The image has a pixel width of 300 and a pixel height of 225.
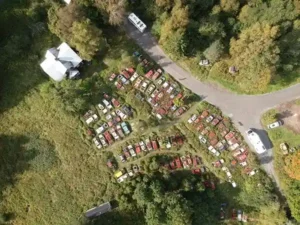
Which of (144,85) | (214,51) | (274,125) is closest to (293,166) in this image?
(274,125)

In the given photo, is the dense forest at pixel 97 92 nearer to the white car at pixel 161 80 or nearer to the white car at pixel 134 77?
the white car at pixel 134 77

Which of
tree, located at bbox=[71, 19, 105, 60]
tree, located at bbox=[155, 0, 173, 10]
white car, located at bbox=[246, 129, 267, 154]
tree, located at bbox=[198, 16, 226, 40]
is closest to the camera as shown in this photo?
tree, located at bbox=[71, 19, 105, 60]

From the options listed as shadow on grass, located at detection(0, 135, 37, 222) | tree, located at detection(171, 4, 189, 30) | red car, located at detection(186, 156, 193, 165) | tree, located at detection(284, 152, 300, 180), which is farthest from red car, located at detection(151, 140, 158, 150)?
tree, located at detection(284, 152, 300, 180)

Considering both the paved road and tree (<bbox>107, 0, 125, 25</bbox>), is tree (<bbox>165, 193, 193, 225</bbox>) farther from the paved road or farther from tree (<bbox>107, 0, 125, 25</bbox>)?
tree (<bbox>107, 0, 125, 25</bbox>)

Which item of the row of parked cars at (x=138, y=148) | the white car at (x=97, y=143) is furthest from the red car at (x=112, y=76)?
the row of parked cars at (x=138, y=148)

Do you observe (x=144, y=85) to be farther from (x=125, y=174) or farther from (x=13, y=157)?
(x=13, y=157)

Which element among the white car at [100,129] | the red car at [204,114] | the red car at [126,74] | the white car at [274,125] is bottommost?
the white car at [274,125]

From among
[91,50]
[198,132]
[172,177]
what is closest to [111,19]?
[91,50]
